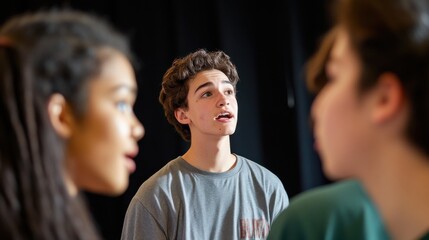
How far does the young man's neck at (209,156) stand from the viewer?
1922mm

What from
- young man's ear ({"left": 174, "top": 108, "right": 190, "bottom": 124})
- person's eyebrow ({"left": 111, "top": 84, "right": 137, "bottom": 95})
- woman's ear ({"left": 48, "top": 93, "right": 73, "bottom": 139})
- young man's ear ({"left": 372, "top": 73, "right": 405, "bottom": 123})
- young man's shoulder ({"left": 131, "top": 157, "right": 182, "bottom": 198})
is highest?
person's eyebrow ({"left": 111, "top": 84, "right": 137, "bottom": 95})

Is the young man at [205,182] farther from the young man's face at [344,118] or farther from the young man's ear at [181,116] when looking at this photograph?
the young man's face at [344,118]

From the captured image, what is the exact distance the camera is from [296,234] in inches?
42.1

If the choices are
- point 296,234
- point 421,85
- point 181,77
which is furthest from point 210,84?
point 421,85

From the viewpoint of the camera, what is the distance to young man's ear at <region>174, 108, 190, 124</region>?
2.05 m

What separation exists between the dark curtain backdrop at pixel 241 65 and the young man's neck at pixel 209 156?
0.64 m

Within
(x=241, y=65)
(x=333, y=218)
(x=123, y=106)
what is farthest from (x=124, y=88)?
(x=241, y=65)

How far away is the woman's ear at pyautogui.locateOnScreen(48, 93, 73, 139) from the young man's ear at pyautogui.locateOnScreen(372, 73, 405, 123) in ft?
1.39

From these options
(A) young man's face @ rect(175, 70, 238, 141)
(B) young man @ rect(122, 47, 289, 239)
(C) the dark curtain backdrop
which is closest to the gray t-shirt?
(B) young man @ rect(122, 47, 289, 239)

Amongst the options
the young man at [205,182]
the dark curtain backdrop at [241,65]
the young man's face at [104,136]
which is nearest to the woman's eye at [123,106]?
the young man's face at [104,136]

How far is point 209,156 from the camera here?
1928mm

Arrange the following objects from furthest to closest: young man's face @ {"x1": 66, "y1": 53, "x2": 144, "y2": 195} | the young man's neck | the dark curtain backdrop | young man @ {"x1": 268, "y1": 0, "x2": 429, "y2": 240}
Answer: the dark curtain backdrop, the young man's neck, young man's face @ {"x1": 66, "y1": 53, "x2": 144, "y2": 195}, young man @ {"x1": 268, "y1": 0, "x2": 429, "y2": 240}

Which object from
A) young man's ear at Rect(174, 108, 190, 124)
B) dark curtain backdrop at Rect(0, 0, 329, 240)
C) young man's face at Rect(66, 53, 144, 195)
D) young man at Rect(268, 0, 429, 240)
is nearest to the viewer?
young man at Rect(268, 0, 429, 240)

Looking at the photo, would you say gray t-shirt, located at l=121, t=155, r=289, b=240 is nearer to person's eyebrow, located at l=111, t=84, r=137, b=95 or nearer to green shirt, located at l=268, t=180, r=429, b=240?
green shirt, located at l=268, t=180, r=429, b=240
